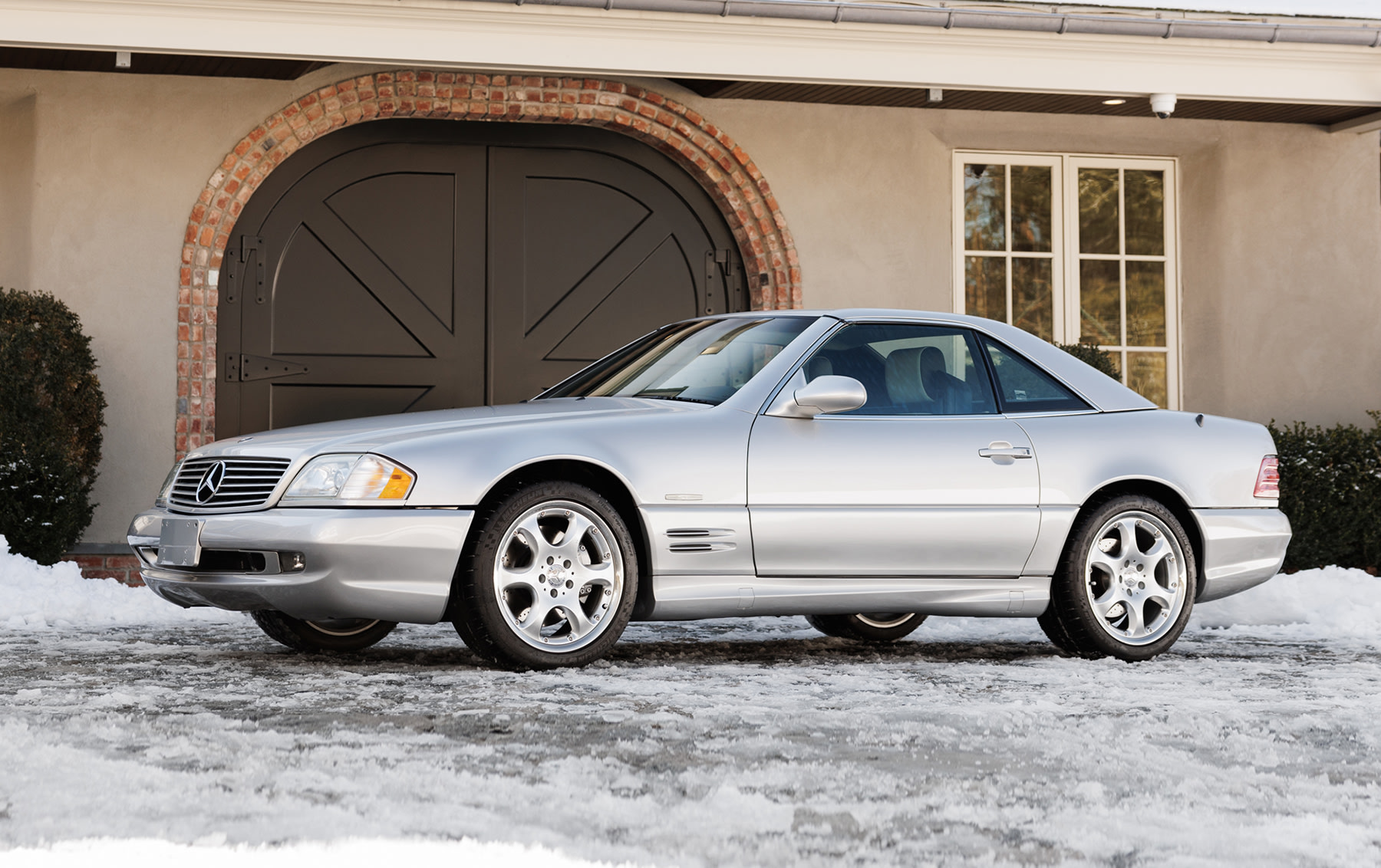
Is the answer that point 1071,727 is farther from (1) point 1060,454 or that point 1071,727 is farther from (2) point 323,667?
(2) point 323,667

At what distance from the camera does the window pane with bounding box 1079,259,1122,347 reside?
43.2 ft

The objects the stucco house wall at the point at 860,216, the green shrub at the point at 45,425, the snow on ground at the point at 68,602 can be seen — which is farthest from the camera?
the stucco house wall at the point at 860,216

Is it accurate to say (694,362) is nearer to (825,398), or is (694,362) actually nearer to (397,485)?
(825,398)

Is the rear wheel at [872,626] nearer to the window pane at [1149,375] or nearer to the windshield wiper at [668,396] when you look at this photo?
the windshield wiper at [668,396]

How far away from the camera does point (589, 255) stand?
40.4ft

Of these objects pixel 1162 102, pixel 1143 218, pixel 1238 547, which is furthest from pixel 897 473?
pixel 1143 218

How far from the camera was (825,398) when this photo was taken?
6.40 meters

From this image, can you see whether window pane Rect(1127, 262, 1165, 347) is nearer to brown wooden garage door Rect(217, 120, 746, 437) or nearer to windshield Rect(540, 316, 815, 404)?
brown wooden garage door Rect(217, 120, 746, 437)

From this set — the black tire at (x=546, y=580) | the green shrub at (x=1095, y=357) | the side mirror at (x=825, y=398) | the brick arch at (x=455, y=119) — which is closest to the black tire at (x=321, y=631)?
the black tire at (x=546, y=580)

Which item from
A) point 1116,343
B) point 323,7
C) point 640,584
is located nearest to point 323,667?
point 640,584

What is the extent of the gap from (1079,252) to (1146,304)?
2.35 feet

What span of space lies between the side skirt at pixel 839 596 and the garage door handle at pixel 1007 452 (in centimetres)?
50

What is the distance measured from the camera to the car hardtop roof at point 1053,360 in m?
7.30

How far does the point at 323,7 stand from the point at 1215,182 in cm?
722
